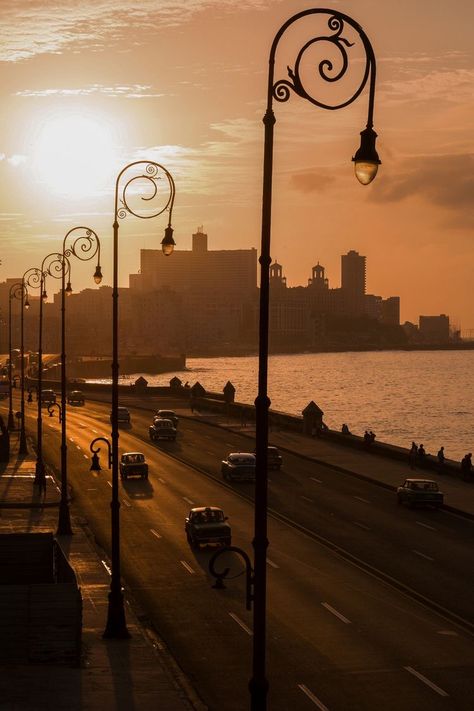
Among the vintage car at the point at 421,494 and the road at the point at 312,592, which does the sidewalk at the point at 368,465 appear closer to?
the vintage car at the point at 421,494

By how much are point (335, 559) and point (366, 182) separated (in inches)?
1042

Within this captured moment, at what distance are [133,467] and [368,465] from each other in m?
13.0

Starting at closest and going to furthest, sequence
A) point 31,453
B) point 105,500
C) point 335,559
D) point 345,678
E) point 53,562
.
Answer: point 345,678, point 53,562, point 335,559, point 105,500, point 31,453

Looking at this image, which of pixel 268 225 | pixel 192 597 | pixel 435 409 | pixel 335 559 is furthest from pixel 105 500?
pixel 435 409

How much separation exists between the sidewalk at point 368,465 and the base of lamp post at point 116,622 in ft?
72.2

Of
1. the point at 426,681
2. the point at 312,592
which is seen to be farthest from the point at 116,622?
the point at 426,681

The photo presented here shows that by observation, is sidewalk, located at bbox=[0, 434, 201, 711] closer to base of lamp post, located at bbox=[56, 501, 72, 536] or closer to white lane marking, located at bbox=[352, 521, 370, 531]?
base of lamp post, located at bbox=[56, 501, 72, 536]

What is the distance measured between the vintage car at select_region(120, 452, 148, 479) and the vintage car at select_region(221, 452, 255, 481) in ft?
13.0

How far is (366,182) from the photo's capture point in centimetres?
1249

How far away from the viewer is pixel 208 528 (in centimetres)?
3931

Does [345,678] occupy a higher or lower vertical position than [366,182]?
lower

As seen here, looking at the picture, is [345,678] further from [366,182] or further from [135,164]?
[366,182]

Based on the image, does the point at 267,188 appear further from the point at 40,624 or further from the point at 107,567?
the point at 107,567

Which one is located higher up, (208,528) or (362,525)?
(208,528)
